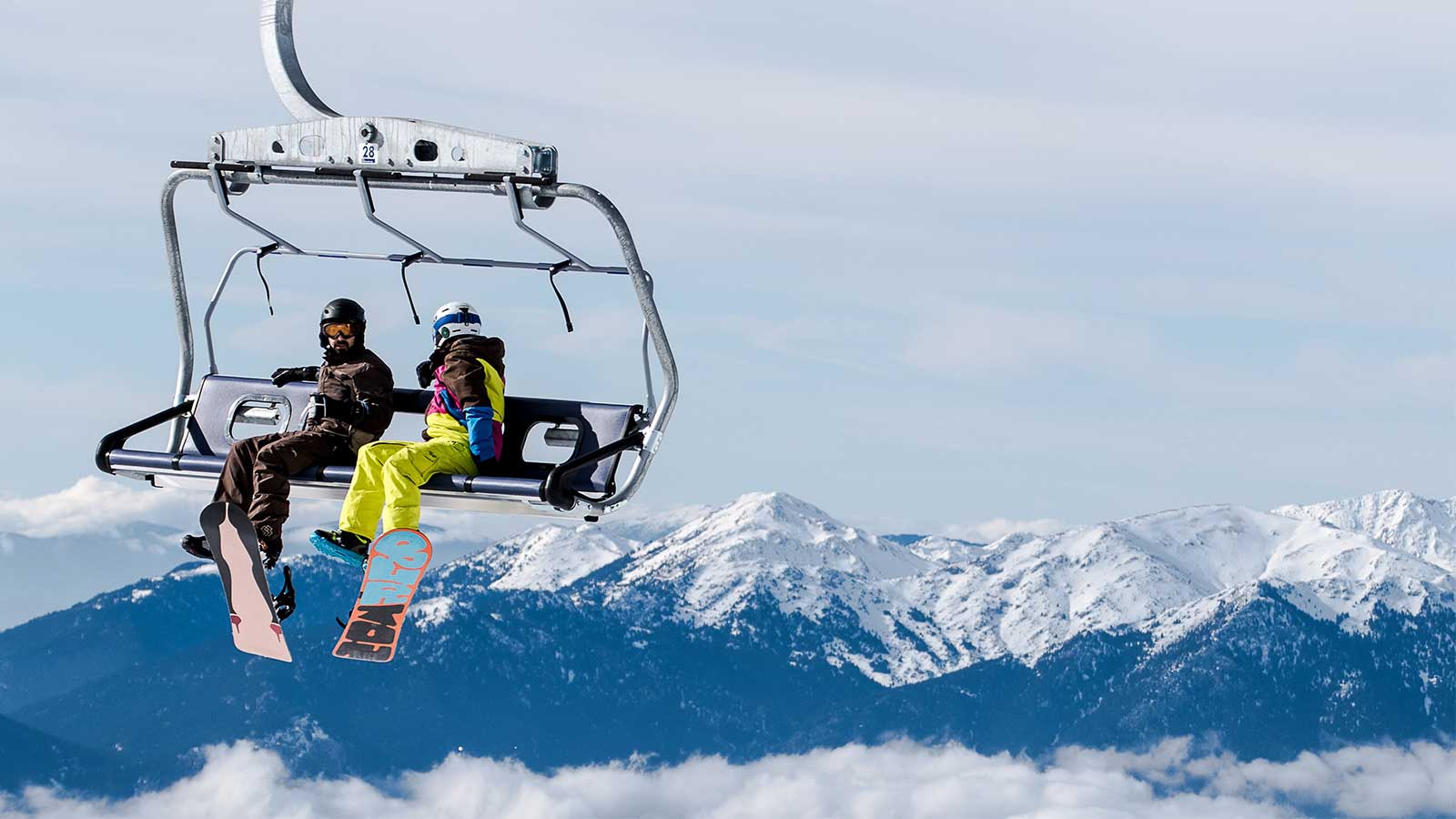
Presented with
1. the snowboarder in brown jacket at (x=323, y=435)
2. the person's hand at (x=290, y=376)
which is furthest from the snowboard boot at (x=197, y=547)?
the person's hand at (x=290, y=376)

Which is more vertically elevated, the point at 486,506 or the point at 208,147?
the point at 208,147

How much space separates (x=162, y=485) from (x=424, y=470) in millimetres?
1906

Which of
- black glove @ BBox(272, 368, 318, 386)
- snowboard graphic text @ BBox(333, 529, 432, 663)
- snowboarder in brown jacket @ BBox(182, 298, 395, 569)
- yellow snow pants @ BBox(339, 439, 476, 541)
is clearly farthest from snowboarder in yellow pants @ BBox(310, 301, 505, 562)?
black glove @ BBox(272, 368, 318, 386)

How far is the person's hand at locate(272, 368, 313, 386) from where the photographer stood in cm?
1186

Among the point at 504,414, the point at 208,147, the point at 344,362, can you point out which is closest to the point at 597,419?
the point at 504,414

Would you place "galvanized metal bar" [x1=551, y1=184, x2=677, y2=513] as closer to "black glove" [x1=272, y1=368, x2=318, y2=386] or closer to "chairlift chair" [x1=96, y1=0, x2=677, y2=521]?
"chairlift chair" [x1=96, y1=0, x2=677, y2=521]

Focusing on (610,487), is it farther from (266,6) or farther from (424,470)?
(266,6)

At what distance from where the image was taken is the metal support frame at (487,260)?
32.7 feet

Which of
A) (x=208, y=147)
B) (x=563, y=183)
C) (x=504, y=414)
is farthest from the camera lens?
(x=504, y=414)

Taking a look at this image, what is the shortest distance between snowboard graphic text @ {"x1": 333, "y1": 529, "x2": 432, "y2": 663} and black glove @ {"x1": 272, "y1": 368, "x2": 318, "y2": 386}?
5.92 ft

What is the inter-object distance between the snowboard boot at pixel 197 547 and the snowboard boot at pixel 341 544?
0.57 metres

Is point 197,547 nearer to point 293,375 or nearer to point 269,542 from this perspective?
point 269,542

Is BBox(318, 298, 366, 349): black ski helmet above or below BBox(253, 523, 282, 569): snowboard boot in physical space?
above

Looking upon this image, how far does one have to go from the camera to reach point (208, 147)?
10641mm
